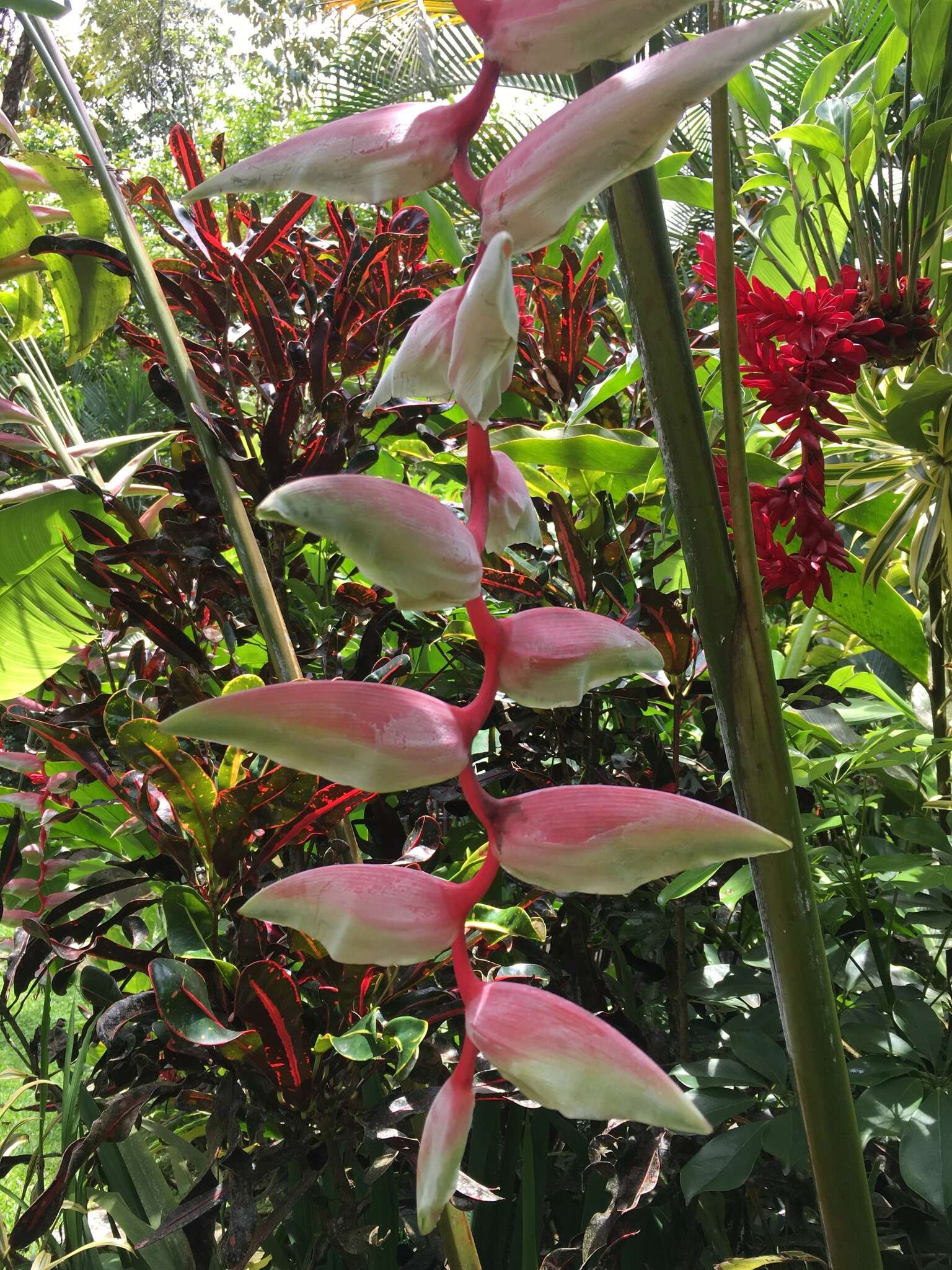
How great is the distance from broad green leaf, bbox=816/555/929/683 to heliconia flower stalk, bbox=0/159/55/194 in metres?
0.66

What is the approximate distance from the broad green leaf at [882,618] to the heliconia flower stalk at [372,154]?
2.31ft

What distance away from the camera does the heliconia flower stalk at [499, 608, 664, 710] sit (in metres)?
0.17

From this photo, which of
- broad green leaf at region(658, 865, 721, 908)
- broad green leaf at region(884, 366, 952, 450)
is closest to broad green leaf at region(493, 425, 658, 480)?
broad green leaf at region(884, 366, 952, 450)

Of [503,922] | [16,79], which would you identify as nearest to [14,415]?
[503,922]

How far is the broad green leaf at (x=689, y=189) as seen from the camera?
0.78 metres

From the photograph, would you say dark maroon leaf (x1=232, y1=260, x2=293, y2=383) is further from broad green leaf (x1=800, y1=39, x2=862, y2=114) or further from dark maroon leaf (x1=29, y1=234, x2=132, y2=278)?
broad green leaf (x1=800, y1=39, x2=862, y2=114)

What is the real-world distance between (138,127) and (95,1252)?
13849mm

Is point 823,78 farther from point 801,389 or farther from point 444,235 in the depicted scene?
point 444,235

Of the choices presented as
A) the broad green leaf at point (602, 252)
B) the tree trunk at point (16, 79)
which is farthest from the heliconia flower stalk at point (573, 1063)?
the tree trunk at point (16, 79)

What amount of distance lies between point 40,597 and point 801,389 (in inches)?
26.1

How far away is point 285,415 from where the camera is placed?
69 cm

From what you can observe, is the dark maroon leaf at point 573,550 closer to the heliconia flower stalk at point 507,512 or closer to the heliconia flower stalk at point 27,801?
the heliconia flower stalk at point 27,801

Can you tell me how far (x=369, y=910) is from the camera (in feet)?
0.54

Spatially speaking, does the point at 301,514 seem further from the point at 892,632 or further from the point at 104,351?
the point at 104,351
